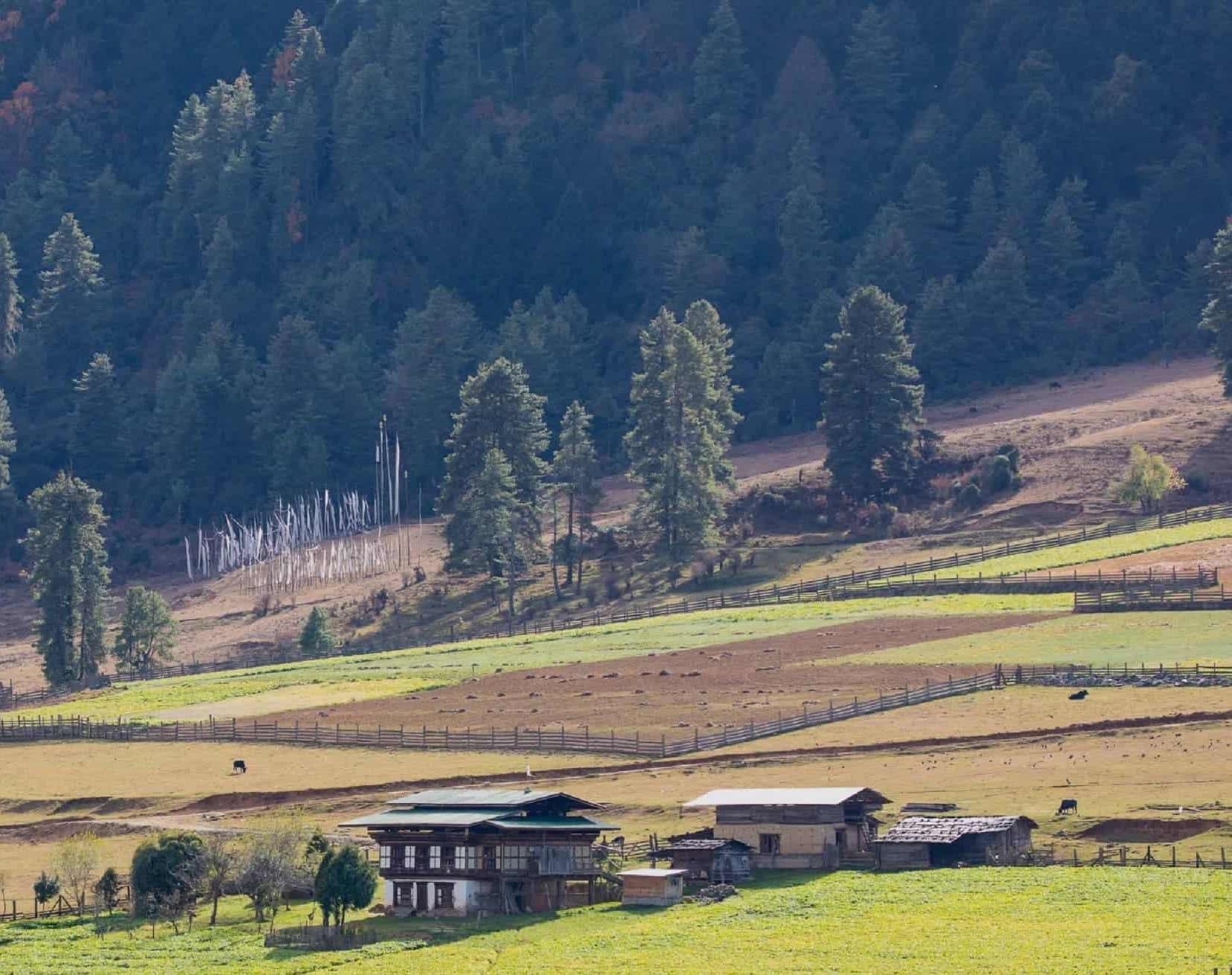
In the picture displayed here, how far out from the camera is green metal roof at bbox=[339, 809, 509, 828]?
277ft

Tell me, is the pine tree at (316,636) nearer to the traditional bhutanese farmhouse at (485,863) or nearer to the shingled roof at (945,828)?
the traditional bhutanese farmhouse at (485,863)

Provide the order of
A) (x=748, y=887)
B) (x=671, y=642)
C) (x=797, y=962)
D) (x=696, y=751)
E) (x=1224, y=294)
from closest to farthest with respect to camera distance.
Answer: (x=797, y=962) → (x=748, y=887) → (x=696, y=751) → (x=671, y=642) → (x=1224, y=294)

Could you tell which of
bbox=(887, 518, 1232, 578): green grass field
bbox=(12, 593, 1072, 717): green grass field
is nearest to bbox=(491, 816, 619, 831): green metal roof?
bbox=(12, 593, 1072, 717): green grass field

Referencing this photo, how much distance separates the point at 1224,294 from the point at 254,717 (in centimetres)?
7451

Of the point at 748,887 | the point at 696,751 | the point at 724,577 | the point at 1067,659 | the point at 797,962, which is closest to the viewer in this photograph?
the point at 797,962

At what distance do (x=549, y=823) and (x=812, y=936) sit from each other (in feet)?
38.6

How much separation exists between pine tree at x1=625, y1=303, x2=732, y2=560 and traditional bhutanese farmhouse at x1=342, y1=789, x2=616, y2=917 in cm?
7839

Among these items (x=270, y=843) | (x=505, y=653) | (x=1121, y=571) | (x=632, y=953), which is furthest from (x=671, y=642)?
(x=632, y=953)

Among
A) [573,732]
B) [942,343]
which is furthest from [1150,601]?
[942,343]

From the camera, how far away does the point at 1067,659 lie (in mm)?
117125

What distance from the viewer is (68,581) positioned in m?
153

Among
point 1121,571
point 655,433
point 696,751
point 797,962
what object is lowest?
point 797,962

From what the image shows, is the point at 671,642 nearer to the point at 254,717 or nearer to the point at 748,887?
the point at 254,717

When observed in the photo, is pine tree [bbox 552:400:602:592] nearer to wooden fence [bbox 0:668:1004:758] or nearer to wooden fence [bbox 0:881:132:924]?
wooden fence [bbox 0:668:1004:758]
